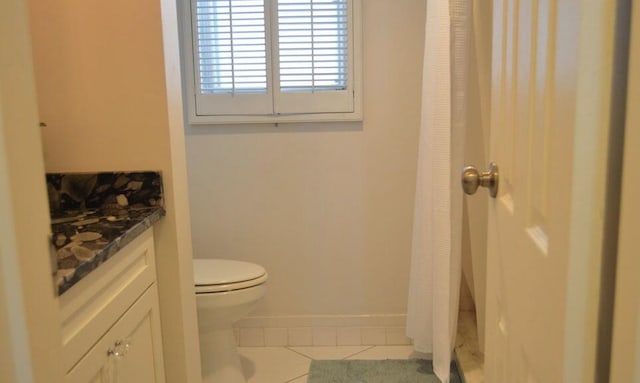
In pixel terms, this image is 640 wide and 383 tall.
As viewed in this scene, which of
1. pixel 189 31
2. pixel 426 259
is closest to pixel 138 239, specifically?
pixel 426 259

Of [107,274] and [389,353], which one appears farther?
[389,353]

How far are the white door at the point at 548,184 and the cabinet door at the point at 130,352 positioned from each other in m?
0.79

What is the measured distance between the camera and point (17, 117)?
2.12ft

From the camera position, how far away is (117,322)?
119 cm

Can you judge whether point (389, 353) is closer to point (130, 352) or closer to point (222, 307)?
point (222, 307)

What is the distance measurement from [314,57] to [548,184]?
6.11 feet

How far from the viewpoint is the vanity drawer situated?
99 cm

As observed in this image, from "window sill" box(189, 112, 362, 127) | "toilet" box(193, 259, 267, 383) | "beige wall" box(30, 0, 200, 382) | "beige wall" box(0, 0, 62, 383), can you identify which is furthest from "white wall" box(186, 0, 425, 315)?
"beige wall" box(0, 0, 62, 383)

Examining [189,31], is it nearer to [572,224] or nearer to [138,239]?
[138,239]

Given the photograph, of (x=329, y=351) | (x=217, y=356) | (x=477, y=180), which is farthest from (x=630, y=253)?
(x=329, y=351)

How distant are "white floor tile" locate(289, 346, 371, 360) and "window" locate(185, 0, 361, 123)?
1.08 m

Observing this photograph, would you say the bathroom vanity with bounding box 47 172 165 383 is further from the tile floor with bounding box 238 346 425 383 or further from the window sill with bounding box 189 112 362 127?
the window sill with bounding box 189 112 362 127

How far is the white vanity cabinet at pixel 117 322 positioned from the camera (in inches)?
39.6

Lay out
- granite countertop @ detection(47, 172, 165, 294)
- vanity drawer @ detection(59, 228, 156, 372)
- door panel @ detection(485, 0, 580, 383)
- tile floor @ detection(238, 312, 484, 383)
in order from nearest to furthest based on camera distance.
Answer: door panel @ detection(485, 0, 580, 383), vanity drawer @ detection(59, 228, 156, 372), granite countertop @ detection(47, 172, 165, 294), tile floor @ detection(238, 312, 484, 383)
